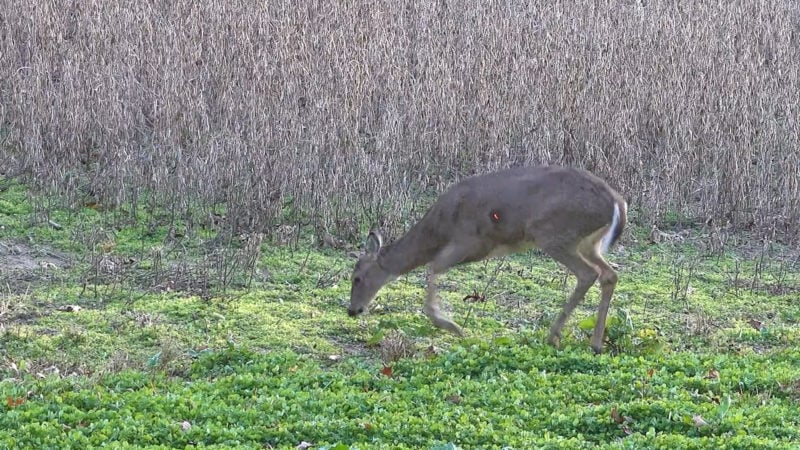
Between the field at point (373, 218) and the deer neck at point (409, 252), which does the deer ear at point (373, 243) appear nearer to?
the deer neck at point (409, 252)

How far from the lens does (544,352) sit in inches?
296

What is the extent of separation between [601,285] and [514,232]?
67 centimetres

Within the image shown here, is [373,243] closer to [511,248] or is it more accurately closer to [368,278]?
[368,278]

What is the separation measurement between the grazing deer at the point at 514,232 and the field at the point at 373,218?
0.72ft

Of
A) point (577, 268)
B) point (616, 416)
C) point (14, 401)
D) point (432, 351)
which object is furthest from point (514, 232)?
point (14, 401)

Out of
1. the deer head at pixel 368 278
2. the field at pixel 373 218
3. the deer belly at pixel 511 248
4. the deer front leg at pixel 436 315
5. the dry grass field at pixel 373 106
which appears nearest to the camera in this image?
the field at pixel 373 218

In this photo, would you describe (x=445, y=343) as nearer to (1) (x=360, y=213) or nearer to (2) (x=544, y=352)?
(2) (x=544, y=352)

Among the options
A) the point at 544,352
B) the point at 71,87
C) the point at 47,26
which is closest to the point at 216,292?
the point at 544,352

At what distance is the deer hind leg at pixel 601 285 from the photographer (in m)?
7.74

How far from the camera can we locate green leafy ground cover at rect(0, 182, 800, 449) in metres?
6.21

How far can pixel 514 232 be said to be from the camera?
8.31 meters

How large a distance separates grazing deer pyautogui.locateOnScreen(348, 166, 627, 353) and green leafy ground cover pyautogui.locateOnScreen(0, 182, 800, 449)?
21 cm

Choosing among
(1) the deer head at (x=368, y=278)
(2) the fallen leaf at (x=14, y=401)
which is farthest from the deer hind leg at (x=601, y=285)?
(2) the fallen leaf at (x=14, y=401)

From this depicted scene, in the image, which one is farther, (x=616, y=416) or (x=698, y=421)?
(x=616, y=416)
